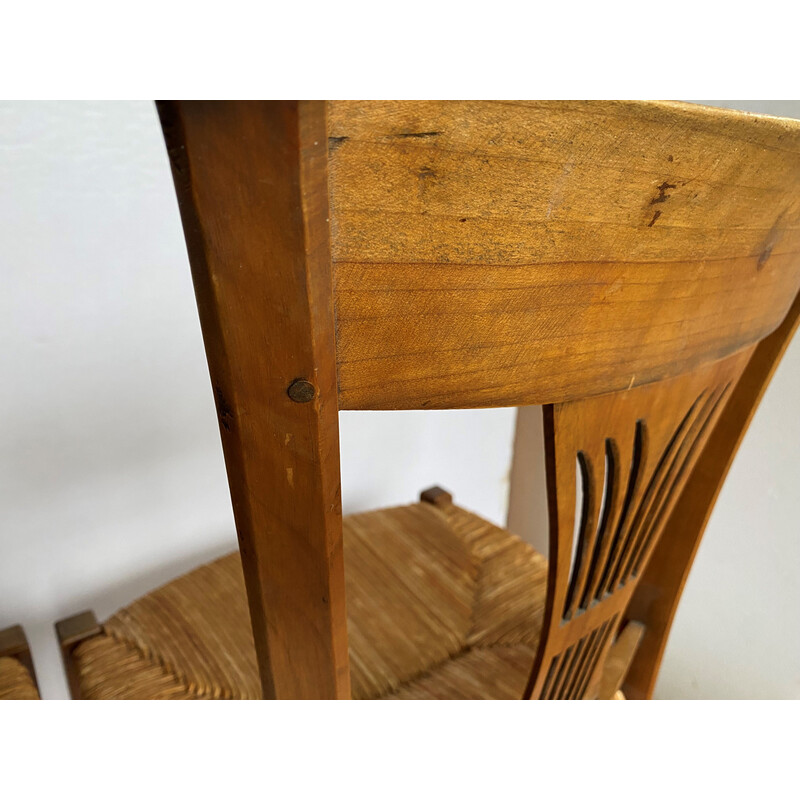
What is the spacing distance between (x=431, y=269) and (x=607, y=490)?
0.57ft

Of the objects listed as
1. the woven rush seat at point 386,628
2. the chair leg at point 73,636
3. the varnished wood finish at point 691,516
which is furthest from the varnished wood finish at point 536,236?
the chair leg at point 73,636

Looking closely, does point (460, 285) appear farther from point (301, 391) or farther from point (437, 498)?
point (437, 498)

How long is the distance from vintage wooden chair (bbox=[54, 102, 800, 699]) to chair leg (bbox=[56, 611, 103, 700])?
1.14 ft

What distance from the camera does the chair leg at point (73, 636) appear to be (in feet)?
1.69

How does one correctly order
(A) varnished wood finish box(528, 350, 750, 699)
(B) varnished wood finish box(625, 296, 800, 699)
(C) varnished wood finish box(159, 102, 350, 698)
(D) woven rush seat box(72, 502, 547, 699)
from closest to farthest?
(C) varnished wood finish box(159, 102, 350, 698) < (A) varnished wood finish box(528, 350, 750, 699) < (B) varnished wood finish box(625, 296, 800, 699) < (D) woven rush seat box(72, 502, 547, 699)

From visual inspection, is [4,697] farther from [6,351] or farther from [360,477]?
[360,477]

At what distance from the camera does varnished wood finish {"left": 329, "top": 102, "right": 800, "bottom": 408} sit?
0.14m

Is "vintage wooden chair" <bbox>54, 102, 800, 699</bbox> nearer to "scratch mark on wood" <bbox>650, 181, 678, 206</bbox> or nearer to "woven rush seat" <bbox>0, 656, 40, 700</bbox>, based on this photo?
"scratch mark on wood" <bbox>650, 181, 678, 206</bbox>

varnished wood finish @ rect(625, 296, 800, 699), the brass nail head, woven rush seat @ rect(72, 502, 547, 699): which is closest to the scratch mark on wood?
the brass nail head

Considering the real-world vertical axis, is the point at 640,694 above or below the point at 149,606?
below

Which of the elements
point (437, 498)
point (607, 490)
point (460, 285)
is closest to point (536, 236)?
point (460, 285)
